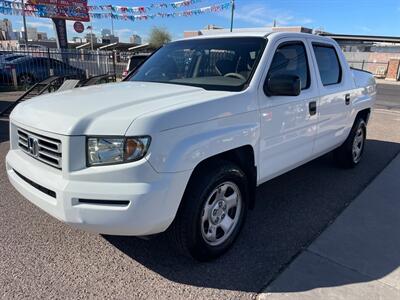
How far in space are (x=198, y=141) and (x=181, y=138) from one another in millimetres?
150

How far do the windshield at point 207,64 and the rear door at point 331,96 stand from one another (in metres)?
1.09

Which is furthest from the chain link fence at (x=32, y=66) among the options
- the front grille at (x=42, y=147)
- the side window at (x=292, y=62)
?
the front grille at (x=42, y=147)

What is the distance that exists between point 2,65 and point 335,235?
619 inches

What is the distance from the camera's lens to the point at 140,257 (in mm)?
3053

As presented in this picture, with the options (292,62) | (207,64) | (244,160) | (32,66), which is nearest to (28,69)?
(32,66)

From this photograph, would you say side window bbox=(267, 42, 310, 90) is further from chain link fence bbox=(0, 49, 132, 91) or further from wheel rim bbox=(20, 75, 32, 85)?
wheel rim bbox=(20, 75, 32, 85)

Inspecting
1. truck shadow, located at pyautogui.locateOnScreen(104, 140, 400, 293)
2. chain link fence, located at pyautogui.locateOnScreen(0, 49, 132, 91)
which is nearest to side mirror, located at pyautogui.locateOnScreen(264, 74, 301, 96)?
truck shadow, located at pyautogui.locateOnScreen(104, 140, 400, 293)

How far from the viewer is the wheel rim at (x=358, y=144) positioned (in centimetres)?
551

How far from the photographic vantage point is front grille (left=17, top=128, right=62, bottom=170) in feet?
8.24

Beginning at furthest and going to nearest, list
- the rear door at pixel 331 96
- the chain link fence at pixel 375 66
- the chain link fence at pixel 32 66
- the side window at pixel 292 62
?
1. the chain link fence at pixel 375 66
2. the chain link fence at pixel 32 66
3. the rear door at pixel 331 96
4. the side window at pixel 292 62

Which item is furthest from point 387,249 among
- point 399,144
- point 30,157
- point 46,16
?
point 46,16

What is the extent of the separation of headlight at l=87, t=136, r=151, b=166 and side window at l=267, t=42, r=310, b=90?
1.54 m

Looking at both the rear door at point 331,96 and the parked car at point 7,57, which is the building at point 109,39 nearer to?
the parked car at point 7,57

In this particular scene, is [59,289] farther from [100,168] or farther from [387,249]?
[387,249]
